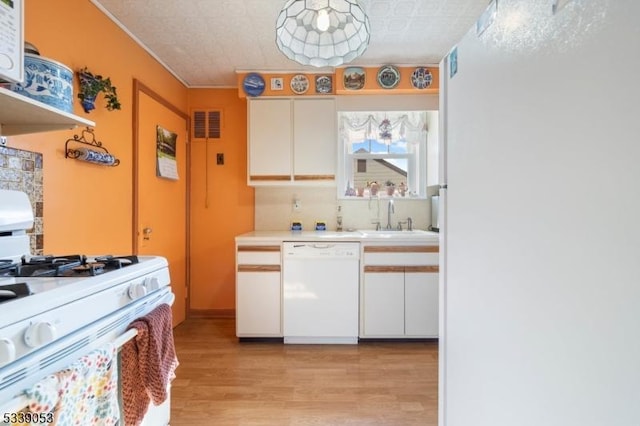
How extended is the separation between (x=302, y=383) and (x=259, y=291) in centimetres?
85

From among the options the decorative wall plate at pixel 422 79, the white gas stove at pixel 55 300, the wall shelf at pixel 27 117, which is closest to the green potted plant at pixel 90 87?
the wall shelf at pixel 27 117

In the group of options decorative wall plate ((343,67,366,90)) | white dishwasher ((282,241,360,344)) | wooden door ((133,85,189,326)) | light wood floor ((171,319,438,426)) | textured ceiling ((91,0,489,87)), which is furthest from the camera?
decorative wall plate ((343,67,366,90))

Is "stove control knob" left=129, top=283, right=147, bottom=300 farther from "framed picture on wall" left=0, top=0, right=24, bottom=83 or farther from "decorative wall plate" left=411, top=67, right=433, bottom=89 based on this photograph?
"decorative wall plate" left=411, top=67, right=433, bottom=89

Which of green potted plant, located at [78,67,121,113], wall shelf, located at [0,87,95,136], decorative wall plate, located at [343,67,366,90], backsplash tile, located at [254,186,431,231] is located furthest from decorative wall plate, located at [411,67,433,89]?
wall shelf, located at [0,87,95,136]

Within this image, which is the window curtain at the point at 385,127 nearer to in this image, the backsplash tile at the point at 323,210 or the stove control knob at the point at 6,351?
the backsplash tile at the point at 323,210

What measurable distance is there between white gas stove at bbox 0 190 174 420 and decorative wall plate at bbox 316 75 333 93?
2.25 meters

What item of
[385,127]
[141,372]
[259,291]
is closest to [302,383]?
[259,291]

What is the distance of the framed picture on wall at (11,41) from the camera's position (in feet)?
3.19

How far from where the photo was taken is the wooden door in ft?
7.98

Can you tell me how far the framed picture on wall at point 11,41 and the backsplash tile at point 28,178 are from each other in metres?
0.49

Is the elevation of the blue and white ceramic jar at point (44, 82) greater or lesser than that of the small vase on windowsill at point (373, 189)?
greater

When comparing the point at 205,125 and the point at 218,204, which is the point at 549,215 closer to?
the point at 218,204

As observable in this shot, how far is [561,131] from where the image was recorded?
62 centimetres

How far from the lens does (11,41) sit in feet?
3.29
